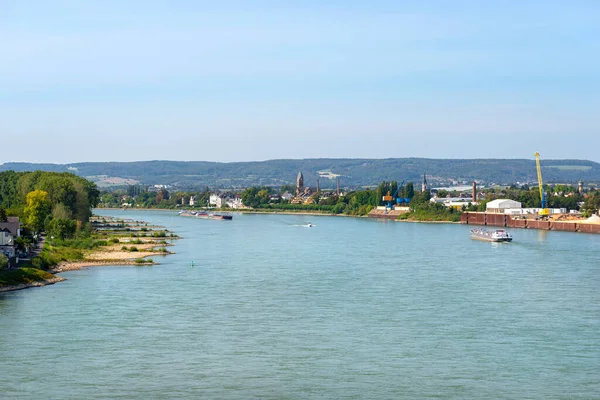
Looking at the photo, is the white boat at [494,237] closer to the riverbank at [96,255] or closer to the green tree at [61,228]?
the riverbank at [96,255]

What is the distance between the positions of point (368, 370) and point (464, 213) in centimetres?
5214

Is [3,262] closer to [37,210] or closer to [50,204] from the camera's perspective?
[37,210]

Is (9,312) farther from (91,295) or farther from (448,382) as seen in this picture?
(448,382)

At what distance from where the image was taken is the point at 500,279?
2569 cm

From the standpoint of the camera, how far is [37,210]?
3966 centimetres

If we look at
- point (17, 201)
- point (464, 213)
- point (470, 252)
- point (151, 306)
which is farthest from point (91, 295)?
point (464, 213)

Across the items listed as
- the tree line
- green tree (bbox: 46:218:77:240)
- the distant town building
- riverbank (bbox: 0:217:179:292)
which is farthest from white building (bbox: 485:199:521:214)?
the distant town building

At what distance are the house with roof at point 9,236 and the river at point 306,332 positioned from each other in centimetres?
162

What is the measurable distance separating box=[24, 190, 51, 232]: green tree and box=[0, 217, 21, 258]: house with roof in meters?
5.34

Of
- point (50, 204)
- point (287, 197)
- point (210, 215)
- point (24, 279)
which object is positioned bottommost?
point (24, 279)

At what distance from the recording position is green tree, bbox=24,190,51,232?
38219 mm

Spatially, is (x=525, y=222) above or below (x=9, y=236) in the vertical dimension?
below

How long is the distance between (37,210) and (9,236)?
38.8 feet

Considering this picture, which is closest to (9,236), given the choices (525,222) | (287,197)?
(525,222)
